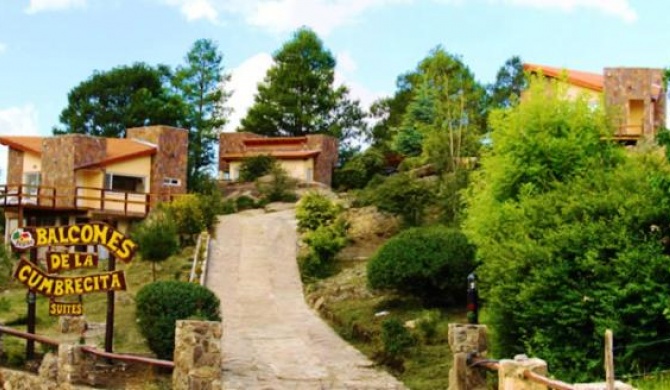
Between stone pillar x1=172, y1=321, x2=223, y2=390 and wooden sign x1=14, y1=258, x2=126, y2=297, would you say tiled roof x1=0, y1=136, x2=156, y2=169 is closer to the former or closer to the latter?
wooden sign x1=14, y1=258, x2=126, y2=297

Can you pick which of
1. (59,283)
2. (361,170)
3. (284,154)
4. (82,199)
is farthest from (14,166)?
(59,283)

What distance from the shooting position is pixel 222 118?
6234 cm

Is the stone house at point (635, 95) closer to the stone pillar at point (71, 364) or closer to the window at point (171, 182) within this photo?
the window at point (171, 182)

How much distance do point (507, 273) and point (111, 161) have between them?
29284mm

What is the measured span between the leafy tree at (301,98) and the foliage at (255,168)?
26.6 ft

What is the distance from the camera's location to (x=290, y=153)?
54969 millimetres

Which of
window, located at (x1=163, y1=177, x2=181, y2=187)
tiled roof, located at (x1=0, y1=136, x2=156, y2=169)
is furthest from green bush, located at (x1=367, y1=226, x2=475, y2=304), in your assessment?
window, located at (x1=163, y1=177, x2=181, y2=187)

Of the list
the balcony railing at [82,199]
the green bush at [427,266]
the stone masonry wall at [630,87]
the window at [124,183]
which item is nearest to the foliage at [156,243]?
the green bush at [427,266]

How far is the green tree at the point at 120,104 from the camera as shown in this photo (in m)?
58.5

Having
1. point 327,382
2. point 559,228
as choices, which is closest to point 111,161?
point 327,382

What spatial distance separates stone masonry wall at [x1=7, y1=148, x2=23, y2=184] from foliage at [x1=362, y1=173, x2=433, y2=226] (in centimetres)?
1869

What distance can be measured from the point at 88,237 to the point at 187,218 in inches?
595

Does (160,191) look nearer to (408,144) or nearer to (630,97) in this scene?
(408,144)

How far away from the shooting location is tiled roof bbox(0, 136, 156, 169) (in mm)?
45281
